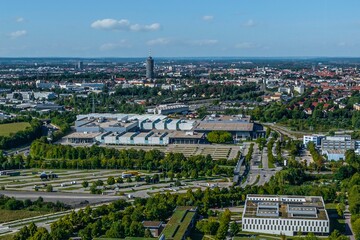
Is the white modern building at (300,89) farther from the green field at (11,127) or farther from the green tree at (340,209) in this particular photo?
the green tree at (340,209)

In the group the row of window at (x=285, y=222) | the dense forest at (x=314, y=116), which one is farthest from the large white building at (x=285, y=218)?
the dense forest at (x=314, y=116)

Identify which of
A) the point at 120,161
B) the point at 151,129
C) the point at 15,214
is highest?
the point at 120,161

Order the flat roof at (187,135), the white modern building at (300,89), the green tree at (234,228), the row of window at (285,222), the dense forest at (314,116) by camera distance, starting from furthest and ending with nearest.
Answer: the white modern building at (300,89), the dense forest at (314,116), the flat roof at (187,135), the row of window at (285,222), the green tree at (234,228)

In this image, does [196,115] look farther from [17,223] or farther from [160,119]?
[17,223]

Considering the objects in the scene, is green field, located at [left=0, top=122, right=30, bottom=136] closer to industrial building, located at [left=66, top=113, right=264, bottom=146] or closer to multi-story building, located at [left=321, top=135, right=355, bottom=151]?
industrial building, located at [left=66, top=113, right=264, bottom=146]

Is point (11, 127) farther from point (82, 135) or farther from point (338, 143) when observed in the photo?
point (338, 143)

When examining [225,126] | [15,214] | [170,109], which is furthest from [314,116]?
[15,214]
